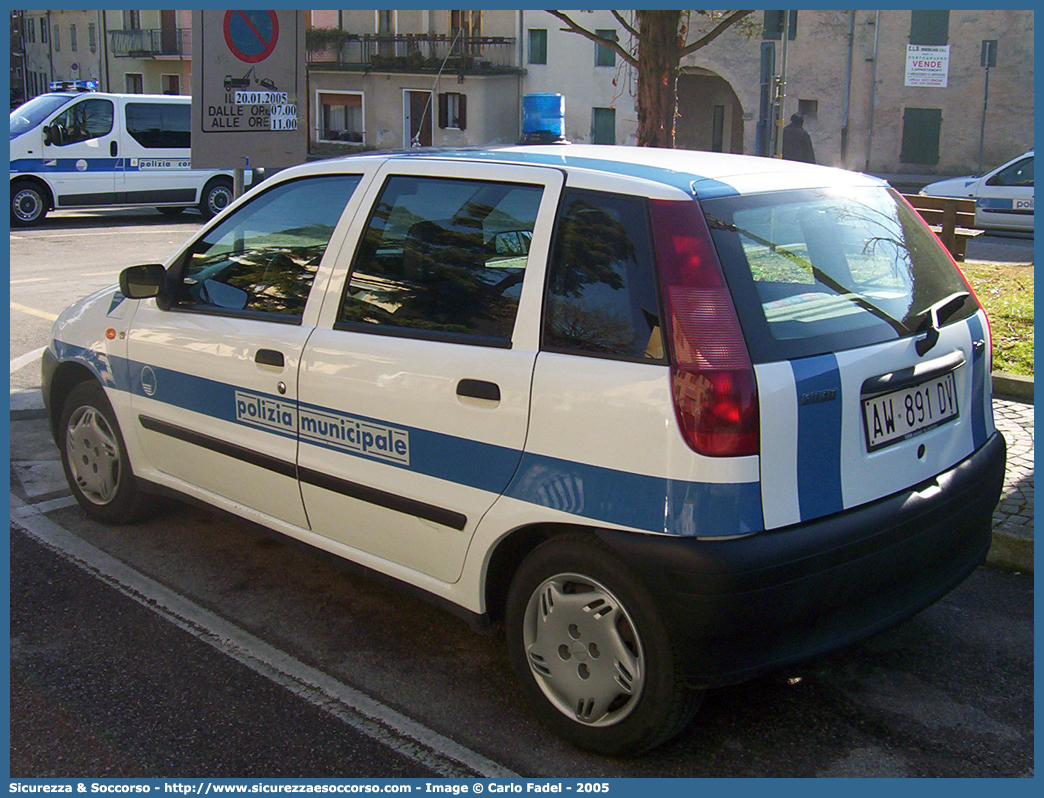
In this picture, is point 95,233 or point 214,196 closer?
point 95,233

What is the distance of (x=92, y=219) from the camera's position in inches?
770

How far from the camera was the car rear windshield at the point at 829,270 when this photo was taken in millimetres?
2982

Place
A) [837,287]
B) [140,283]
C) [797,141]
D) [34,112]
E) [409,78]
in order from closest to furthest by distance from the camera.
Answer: [837,287] → [140,283] → [797,141] → [34,112] → [409,78]

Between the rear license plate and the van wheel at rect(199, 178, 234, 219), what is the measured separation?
58.9 feet

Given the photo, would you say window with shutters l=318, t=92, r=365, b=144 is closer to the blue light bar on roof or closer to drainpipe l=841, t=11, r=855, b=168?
drainpipe l=841, t=11, r=855, b=168

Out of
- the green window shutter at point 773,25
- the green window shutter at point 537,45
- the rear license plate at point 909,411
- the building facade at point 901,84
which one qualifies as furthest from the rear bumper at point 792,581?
the green window shutter at point 537,45

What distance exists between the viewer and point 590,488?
3.01 metres

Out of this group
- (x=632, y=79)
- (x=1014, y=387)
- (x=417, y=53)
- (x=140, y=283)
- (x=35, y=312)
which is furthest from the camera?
(x=417, y=53)

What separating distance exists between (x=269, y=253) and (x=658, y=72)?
240 inches

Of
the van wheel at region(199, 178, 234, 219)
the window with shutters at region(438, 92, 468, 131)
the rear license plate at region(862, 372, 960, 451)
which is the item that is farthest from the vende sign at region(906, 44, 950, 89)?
the rear license plate at region(862, 372, 960, 451)

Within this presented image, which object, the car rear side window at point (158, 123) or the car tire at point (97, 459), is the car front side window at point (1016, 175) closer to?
the car rear side window at point (158, 123)

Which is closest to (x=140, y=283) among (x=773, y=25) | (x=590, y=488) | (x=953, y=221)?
(x=590, y=488)

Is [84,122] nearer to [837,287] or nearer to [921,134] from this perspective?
[837,287]
